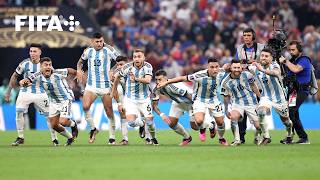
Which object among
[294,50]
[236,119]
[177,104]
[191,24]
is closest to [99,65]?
[177,104]

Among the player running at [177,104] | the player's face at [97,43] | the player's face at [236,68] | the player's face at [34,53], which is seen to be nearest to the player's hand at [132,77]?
the player running at [177,104]

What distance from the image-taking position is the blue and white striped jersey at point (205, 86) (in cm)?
2078

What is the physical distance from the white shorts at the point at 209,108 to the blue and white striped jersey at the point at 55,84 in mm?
2848

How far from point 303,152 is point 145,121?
442 centimetres

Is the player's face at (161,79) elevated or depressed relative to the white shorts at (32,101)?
elevated

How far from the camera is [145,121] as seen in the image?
21531 mm

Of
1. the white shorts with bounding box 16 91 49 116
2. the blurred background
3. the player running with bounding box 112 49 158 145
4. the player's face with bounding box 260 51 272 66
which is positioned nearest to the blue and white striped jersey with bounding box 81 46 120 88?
the player running with bounding box 112 49 158 145

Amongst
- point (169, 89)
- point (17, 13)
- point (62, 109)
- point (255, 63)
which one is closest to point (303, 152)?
point (255, 63)

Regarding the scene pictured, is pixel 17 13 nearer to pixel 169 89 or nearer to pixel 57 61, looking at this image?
pixel 57 61

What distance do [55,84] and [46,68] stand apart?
0.42 m

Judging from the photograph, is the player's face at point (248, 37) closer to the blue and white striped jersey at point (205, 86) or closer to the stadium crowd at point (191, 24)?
the blue and white striped jersey at point (205, 86)

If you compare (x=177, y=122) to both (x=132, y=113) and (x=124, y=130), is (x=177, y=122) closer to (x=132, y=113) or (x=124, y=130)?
(x=132, y=113)

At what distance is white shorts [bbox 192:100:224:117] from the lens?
21016 millimetres

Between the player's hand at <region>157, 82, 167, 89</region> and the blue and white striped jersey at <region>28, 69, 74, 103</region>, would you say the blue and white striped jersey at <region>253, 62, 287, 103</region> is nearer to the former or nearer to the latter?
the player's hand at <region>157, 82, 167, 89</region>
